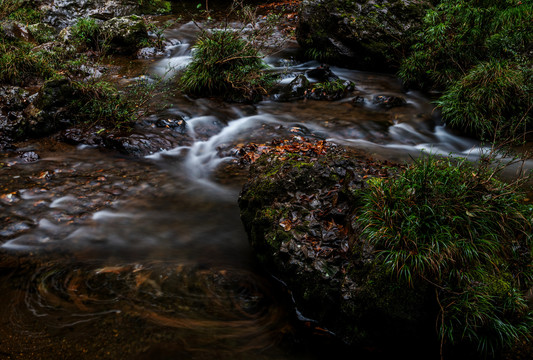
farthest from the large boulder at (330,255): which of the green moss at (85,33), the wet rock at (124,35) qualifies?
→ the green moss at (85,33)

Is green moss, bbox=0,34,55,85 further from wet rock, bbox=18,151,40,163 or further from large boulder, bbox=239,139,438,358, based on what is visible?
large boulder, bbox=239,139,438,358

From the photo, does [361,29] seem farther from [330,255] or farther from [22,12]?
[22,12]

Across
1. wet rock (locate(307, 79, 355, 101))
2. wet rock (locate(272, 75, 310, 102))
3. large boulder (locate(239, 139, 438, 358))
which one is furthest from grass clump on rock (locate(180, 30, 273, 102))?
large boulder (locate(239, 139, 438, 358))

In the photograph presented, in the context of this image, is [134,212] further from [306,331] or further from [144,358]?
[306,331]

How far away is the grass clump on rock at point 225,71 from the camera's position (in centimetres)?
816

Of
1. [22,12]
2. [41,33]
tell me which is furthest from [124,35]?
[22,12]

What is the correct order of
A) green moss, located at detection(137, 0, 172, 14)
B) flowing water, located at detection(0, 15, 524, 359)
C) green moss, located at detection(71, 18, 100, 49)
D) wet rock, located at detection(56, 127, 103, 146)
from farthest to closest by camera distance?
green moss, located at detection(137, 0, 172, 14) → green moss, located at detection(71, 18, 100, 49) → wet rock, located at detection(56, 127, 103, 146) → flowing water, located at detection(0, 15, 524, 359)

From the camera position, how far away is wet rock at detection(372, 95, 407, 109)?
8.01 metres

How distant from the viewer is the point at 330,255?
10.0 ft

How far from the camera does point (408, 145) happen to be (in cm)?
664

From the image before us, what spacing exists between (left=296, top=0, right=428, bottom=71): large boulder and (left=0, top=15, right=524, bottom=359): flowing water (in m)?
3.35

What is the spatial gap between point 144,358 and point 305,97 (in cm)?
717

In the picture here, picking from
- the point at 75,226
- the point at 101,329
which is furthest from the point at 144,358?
the point at 75,226

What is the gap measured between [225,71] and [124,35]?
531 centimetres
